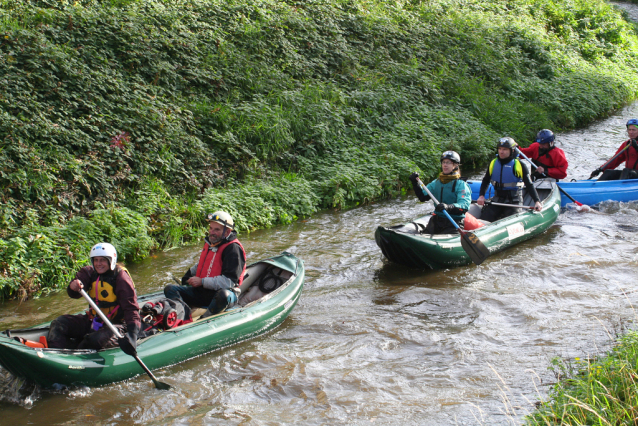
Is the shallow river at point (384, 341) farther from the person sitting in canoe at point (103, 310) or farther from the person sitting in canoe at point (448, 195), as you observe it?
the person sitting in canoe at point (448, 195)

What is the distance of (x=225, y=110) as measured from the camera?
1133cm

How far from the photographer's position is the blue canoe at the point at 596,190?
1054cm

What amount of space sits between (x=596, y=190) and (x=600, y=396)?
25.3ft

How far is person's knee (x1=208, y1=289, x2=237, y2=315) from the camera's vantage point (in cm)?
582

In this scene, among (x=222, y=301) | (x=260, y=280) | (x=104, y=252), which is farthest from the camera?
(x=260, y=280)

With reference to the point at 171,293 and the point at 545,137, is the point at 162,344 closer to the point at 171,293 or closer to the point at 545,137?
the point at 171,293

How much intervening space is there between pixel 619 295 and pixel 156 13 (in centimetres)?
1048

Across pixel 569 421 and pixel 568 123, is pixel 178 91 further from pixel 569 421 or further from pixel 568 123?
pixel 568 123

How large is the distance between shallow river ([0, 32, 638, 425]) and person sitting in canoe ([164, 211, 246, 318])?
557mm

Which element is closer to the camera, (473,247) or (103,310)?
(103,310)

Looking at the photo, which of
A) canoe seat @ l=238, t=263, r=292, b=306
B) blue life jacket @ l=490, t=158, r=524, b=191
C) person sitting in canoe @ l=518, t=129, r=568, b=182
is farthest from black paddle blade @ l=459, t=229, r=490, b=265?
person sitting in canoe @ l=518, t=129, r=568, b=182

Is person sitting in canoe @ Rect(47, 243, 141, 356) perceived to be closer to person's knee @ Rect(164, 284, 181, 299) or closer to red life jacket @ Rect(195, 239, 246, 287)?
person's knee @ Rect(164, 284, 181, 299)

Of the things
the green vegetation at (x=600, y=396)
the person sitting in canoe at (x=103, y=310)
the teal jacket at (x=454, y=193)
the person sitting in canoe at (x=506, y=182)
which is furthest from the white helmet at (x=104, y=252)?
the person sitting in canoe at (x=506, y=182)

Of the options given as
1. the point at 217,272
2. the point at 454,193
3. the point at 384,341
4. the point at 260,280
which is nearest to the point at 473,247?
the point at 454,193
